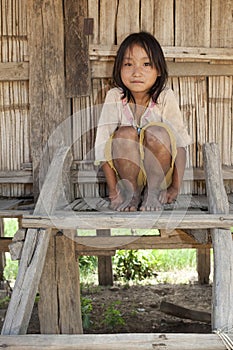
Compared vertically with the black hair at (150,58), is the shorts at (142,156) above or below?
below

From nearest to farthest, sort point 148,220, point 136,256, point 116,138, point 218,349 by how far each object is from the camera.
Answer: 1. point 218,349
2. point 148,220
3. point 116,138
4. point 136,256

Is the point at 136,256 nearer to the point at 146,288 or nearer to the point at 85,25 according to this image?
the point at 146,288

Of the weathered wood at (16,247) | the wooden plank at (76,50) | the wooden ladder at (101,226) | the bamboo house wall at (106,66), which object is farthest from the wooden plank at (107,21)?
the weathered wood at (16,247)

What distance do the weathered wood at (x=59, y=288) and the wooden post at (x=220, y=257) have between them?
1.20 meters

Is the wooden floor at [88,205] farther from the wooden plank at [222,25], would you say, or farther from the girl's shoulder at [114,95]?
the wooden plank at [222,25]

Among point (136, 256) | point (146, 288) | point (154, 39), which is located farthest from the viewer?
point (136, 256)

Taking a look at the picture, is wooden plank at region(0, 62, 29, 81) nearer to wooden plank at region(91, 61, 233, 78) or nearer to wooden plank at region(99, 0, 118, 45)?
wooden plank at region(91, 61, 233, 78)

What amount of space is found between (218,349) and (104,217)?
91 cm

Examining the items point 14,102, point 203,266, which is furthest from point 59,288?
point 203,266

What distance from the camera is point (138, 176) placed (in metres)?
3.41

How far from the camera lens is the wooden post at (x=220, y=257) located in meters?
2.25

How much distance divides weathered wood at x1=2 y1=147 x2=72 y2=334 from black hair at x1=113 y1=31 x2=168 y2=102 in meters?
0.96

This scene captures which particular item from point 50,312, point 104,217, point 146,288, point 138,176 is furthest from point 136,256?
point 104,217

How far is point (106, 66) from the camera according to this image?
3795 millimetres
